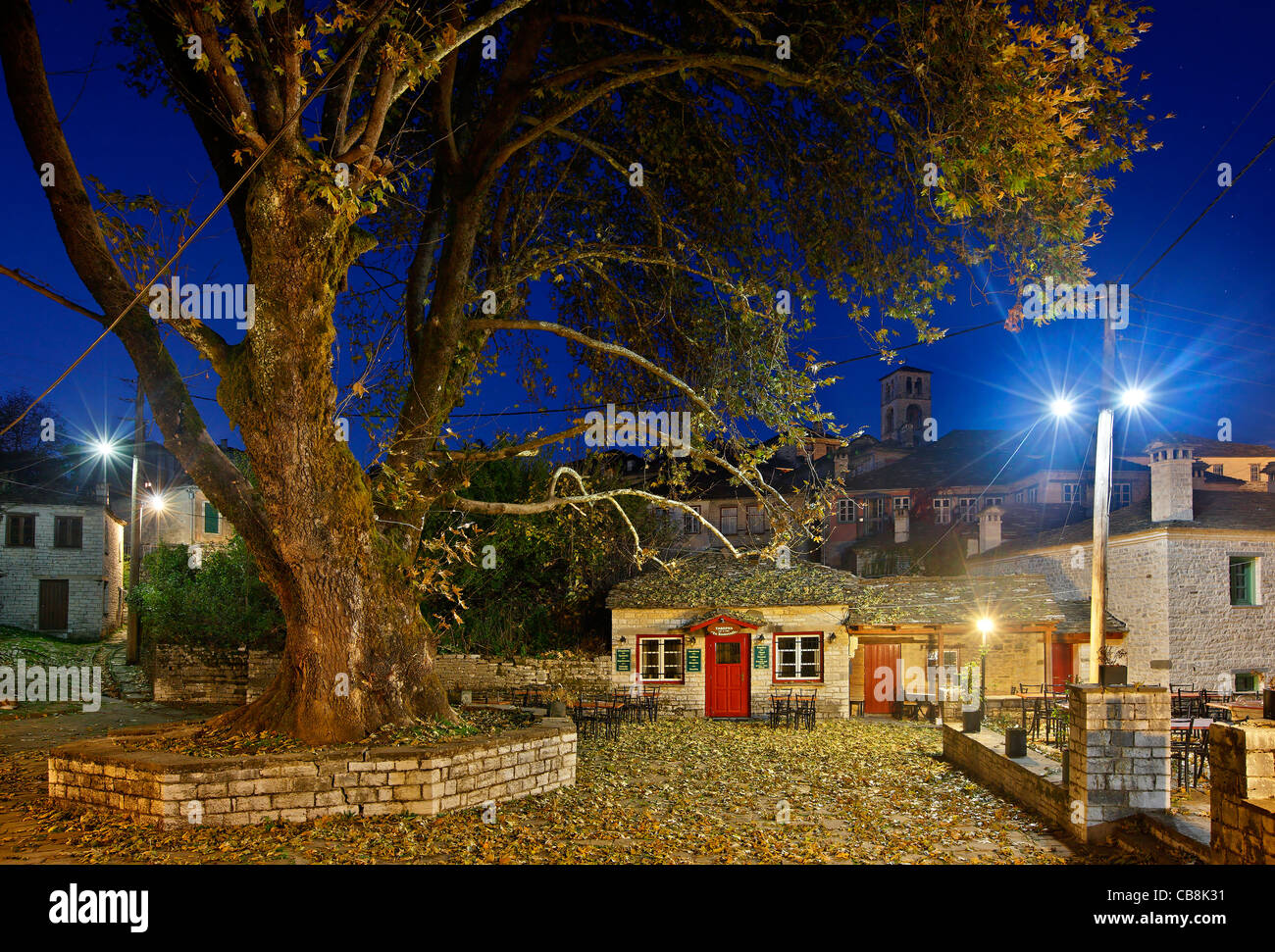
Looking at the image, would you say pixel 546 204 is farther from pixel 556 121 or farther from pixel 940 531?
pixel 940 531

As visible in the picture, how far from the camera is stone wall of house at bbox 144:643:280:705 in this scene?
1947 cm

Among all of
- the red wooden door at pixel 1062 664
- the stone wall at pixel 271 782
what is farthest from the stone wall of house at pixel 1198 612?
the stone wall at pixel 271 782

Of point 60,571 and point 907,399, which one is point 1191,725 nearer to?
point 60,571

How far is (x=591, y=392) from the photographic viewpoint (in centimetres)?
1366

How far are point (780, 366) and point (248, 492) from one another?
726 centimetres

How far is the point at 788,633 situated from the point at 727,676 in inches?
74.0

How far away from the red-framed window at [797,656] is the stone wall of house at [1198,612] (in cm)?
746

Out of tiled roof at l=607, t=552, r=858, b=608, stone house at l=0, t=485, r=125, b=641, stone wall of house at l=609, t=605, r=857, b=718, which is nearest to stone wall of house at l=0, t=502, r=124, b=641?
stone house at l=0, t=485, r=125, b=641

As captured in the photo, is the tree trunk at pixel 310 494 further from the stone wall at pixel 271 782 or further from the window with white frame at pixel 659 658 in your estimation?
the window with white frame at pixel 659 658

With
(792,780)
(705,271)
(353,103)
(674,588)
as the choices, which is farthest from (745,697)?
(353,103)

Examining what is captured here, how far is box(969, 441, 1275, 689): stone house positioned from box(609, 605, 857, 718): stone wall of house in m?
7.06

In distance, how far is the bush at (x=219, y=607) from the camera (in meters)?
19.8

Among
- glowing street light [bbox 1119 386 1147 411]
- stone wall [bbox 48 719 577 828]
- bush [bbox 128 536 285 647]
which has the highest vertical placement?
glowing street light [bbox 1119 386 1147 411]

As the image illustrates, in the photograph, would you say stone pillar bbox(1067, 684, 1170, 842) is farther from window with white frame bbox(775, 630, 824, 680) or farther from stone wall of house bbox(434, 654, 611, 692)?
stone wall of house bbox(434, 654, 611, 692)
